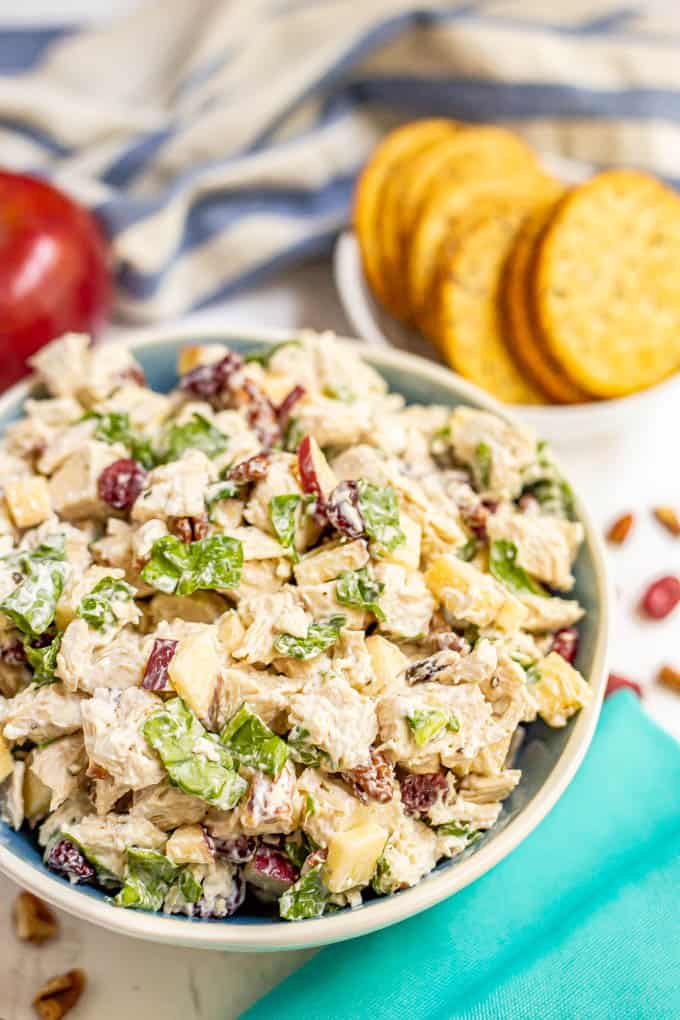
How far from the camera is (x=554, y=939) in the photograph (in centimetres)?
235

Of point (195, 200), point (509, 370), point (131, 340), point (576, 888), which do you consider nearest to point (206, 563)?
point (131, 340)

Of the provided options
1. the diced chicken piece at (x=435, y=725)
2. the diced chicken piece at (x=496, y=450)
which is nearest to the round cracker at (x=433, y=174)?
the diced chicken piece at (x=496, y=450)

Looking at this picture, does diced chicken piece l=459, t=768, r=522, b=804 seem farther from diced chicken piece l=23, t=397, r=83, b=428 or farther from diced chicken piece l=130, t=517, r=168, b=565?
diced chicken piece l=23, t=397, r=83, b=428

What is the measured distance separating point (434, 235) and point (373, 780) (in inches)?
84.1

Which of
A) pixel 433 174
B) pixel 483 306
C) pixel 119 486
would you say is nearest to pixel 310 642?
pixel 119 486

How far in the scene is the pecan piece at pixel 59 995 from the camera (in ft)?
7.50

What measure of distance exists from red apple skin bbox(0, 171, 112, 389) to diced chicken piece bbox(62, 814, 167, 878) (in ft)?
6.33

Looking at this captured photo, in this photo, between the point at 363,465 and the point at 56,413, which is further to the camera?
the point at 56,413

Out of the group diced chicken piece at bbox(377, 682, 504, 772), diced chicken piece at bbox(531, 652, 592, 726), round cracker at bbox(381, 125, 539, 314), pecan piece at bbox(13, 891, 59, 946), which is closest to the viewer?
diced chicken piece at bbox(377, 682, 504, 772)

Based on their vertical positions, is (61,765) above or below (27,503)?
below

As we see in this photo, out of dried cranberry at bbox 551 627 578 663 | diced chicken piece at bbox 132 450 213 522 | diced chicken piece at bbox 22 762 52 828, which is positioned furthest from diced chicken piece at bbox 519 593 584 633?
diced chicken piece at bbox 22 762 52 828

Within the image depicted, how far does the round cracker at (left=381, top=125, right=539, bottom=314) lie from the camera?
366 cm

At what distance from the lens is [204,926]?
1926 mm

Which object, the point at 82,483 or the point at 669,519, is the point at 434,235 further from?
the point at 82,483
